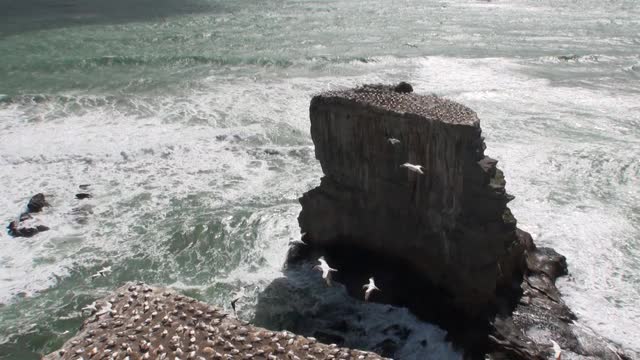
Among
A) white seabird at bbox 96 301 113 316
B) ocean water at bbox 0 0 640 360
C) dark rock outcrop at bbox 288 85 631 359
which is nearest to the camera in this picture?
white seabird at bbox 96 301 113 316

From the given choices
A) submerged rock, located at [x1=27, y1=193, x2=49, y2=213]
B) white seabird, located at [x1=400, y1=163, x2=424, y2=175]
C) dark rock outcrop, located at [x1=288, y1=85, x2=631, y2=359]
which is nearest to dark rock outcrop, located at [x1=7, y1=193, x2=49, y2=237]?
submerged rock, located at [x1=27, y1=193, x2=49, y2=213]

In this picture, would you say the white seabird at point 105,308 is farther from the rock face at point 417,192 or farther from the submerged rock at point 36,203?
the submerged rock at point 36,203

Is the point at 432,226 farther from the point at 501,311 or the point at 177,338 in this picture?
the point at 177,338

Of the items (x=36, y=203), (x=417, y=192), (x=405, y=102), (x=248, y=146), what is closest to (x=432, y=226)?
(x=417, y=192)

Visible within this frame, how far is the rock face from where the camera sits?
17188 mm

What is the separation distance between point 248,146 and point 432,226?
16779 millimetres

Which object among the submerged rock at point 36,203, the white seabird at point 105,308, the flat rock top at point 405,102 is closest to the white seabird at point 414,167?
the flat rock top at point 405,102

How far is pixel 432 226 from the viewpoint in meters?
18.2

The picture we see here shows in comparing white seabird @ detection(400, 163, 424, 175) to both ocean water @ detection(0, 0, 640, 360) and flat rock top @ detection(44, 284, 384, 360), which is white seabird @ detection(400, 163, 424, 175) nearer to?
ocean water @ detection(0, 0, 640, 360)

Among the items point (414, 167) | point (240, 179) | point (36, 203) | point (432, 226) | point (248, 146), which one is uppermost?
point (414, 167)

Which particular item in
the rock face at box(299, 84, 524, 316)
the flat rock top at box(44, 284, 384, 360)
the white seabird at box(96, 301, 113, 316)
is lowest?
the white seabird at box(96, 301, 113, 316)

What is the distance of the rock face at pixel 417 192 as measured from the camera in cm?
1719

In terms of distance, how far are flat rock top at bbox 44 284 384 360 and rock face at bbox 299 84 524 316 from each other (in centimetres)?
514

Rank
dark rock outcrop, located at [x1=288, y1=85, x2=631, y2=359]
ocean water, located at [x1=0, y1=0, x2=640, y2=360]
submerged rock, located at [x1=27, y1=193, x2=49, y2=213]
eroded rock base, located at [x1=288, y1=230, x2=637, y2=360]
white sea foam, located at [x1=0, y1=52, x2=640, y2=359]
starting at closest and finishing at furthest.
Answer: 1. eroded rock base, located at [x1=288, y1=230, x2=637, y2=360]
2. dark rock outcrop, located at [x1=288, y1=85, x2=631, y2=359]
3. ocean water, located at [x1=0, y1=0, x2=640, y2=360]
4. white sea foam, located at [x1=0, y1=52, x2=640, y2=359]
5. submerged rock, located at [x1=27, y1=193, x2=49, y2=213]
